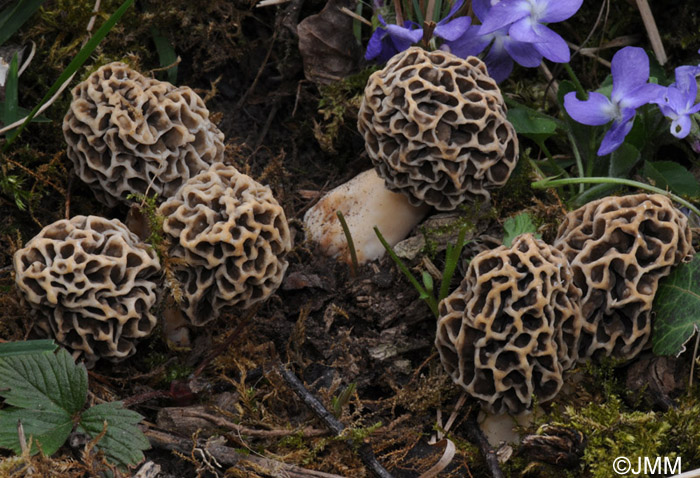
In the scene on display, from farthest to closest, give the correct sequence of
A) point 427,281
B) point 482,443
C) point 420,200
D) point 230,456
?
point 420,200 → point 427,281 → point 482,443 → point 230,456

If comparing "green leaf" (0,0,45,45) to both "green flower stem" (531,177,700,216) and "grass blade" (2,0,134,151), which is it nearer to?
"grass blade" (2,0,134,151)

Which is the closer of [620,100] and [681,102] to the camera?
[681,102]

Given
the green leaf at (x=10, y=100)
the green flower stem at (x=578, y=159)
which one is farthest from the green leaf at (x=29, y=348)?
the green flower stem at (x=578, y=159)

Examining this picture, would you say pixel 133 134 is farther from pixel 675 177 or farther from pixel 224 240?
pixel 675 177

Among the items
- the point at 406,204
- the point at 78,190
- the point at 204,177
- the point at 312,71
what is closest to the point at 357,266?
the point at 406,204

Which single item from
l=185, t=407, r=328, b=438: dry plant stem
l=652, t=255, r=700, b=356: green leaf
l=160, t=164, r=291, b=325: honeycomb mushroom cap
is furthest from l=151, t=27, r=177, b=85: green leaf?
l=652, t=255, r=700, b=356: green leaf

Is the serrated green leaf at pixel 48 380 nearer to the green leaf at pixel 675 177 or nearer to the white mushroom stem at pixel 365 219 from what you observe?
the white mushroom stem at pixel 365 219

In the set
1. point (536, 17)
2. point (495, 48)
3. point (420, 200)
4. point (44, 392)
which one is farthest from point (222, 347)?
point (536, 17)
